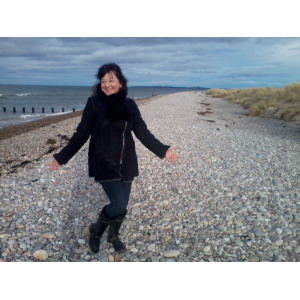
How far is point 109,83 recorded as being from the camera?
256 cm

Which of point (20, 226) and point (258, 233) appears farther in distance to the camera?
point (20, 226)

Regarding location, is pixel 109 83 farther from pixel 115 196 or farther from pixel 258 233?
pixel 258 233

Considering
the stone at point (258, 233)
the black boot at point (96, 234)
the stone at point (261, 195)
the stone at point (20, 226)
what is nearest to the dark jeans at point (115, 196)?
the black boot at point (96, 234)

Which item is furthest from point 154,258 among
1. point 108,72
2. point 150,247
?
point 108,72

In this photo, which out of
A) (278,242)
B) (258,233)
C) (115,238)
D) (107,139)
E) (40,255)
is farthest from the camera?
(258,233)

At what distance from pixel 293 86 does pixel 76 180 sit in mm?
17563

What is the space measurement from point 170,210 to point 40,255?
180cm

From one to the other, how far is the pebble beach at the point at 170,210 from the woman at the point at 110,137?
757 millimetres

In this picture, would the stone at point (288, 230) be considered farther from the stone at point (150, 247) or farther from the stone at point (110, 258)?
the stone at point (110, 258)

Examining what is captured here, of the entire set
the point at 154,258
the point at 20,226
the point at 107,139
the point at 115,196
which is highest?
the point at 107,139

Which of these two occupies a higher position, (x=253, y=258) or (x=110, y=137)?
(x=110, y=137)

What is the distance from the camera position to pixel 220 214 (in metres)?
3.76

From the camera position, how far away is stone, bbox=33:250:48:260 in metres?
2.81

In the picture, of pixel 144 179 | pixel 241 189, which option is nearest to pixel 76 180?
pixel 144 179
